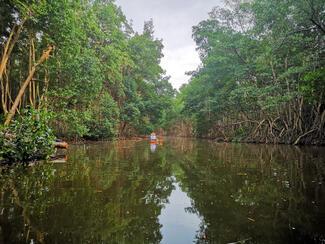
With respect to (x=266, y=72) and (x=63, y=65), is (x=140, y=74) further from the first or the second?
(x=63, y=65)

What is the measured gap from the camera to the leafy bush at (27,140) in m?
7.14

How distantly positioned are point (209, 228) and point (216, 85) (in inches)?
1006

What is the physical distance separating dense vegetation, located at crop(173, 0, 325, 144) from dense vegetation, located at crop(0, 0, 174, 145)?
8.31m

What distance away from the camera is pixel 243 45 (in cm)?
2144

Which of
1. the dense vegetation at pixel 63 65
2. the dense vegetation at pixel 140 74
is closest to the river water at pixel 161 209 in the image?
the dense vegetation at pixel 140 74

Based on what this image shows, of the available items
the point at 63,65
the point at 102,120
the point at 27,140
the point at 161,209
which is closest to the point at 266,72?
the point at 102,120

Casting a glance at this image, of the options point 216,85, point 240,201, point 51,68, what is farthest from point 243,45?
point 240,201

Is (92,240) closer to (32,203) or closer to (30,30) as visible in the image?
(32,203)

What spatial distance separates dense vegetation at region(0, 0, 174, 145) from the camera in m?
9.93

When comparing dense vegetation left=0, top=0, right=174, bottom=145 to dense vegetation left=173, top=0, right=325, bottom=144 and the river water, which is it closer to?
the river water

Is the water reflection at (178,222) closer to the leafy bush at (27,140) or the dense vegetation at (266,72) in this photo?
the leafy bush at (27,140)

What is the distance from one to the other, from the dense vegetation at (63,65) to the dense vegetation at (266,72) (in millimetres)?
8306

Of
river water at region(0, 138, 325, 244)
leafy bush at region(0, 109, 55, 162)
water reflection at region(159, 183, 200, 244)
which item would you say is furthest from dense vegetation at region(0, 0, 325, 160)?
water reflection at region(159, 183, 200, 244)

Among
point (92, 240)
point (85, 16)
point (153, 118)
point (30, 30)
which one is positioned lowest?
point (92, 240)
